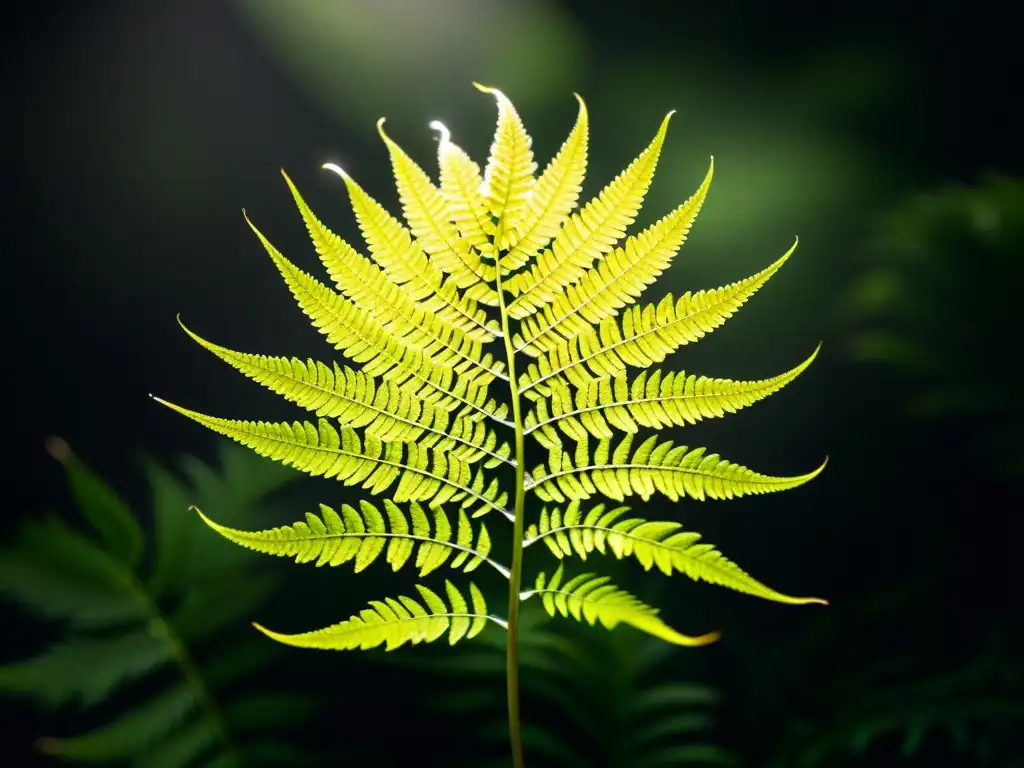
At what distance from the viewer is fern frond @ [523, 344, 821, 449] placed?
515mm

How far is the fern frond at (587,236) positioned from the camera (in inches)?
20.1

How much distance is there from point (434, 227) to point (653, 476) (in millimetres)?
221

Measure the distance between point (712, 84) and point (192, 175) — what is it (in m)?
1.00

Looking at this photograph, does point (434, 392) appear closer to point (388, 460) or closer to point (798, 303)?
point (388, 460)

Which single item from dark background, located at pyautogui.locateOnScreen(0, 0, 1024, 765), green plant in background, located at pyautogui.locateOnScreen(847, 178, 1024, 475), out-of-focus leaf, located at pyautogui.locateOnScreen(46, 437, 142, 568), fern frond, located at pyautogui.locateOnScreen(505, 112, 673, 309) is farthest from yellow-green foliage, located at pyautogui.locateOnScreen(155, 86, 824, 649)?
green plant in background, located at pyautogui.locateOnScreen(847, 178, 1024, 475)

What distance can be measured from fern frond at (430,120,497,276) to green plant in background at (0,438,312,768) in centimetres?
63

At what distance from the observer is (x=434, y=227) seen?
516 millimetres

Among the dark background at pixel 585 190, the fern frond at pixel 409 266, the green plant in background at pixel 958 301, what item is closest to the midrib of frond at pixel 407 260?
the fern frond at pixel 409 266

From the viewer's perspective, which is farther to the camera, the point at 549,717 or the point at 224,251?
the point at 224,251

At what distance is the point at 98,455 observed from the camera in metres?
1.49

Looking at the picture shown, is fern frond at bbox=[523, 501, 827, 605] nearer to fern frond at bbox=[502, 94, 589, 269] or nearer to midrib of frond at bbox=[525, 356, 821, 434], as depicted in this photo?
midrib of frond at bbox=[525, 356, 821, 434]

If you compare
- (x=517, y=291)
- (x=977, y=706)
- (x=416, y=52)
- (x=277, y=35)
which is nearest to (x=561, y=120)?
(x=416, y=52)

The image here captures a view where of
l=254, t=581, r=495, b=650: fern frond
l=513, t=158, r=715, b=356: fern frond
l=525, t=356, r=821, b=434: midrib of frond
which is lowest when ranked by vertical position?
l=254, t=581, r=495, b=650: fern frond

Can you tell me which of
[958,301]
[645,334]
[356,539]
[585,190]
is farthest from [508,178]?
[958,301]
